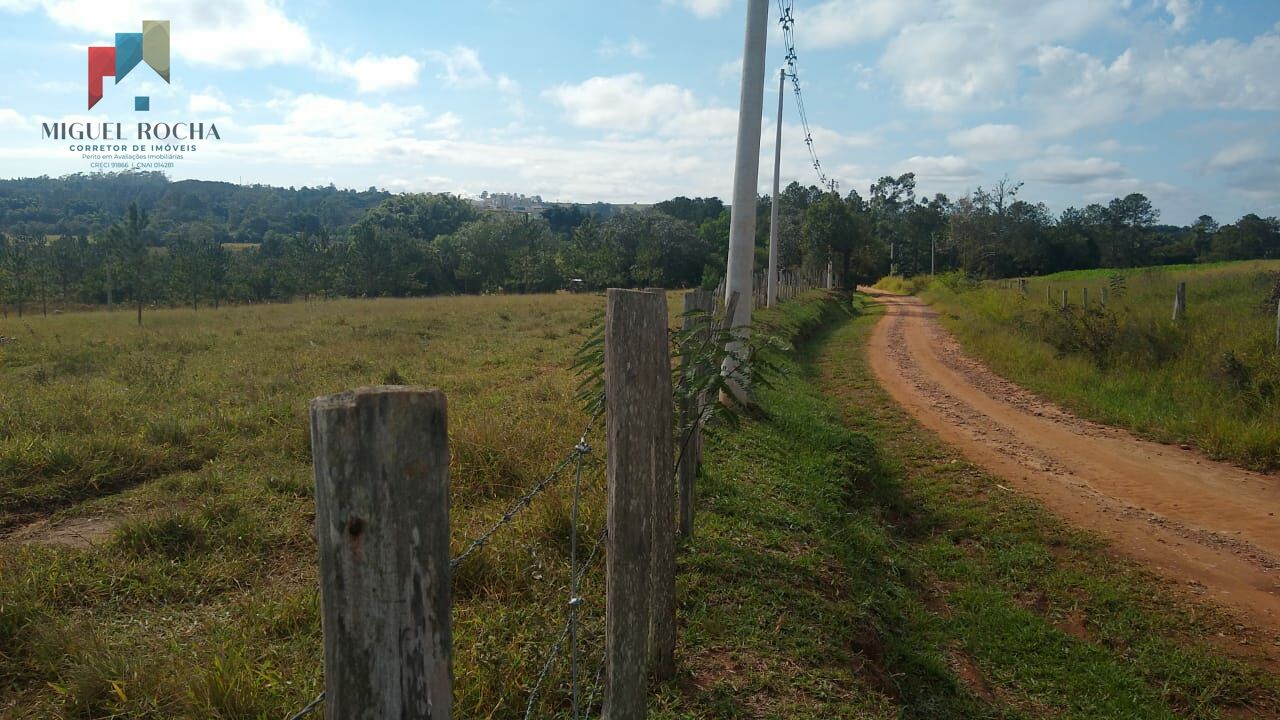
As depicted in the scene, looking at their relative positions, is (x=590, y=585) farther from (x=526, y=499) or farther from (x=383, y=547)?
(x=383, y=547)

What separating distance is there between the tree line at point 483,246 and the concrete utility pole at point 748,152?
95.4ft

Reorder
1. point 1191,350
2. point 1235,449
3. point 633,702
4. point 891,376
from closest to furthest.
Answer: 1. point 633,702
2. point 1235,449
3. point 1191,350
4. point 891,376

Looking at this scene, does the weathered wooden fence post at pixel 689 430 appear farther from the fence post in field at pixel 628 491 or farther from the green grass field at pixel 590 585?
the fence post in field at pixel 628 491

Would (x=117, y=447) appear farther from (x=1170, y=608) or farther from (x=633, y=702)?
(x=1170, y=608)

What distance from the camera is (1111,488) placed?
7.37 m

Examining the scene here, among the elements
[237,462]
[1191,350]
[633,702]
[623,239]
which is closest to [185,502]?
[237,462]

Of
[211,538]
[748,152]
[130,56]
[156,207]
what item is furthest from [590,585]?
[156,207]

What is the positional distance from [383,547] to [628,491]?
147cm

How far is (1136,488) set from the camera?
7.35m

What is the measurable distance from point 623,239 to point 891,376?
37.6 metres

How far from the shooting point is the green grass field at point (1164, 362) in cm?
891

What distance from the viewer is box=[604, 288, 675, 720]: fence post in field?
2615 millimetres

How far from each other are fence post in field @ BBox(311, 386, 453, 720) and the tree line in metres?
36.9

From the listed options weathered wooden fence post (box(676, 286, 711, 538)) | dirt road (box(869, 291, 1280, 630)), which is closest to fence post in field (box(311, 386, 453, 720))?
weathered wooden fence post (box(676, 286, 711, 538))
